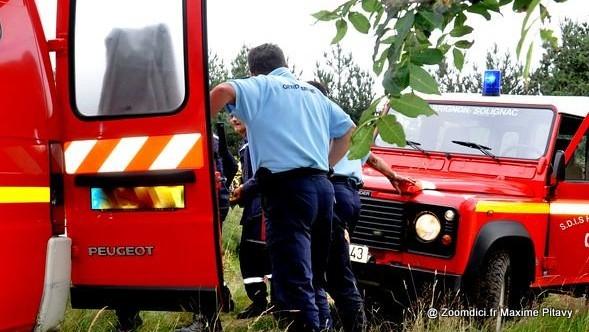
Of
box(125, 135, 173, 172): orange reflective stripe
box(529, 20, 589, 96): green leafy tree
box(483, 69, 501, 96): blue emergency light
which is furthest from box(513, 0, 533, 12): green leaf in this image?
box(529, 20, 589, 96): green leafy tree

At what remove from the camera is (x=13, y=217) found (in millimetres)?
2912

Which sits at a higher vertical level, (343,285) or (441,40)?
(441,40)

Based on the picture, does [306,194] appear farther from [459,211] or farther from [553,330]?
[553,330]

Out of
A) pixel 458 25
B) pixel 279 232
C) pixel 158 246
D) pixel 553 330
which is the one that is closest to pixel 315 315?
pixel 279 232

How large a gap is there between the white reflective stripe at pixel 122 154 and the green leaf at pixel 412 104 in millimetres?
1902

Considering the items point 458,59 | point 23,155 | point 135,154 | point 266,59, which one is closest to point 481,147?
point 266,59

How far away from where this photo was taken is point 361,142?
1570 mm

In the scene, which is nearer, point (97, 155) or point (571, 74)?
point (97, 155)

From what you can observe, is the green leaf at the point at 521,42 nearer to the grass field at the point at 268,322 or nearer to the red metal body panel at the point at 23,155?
the red metal body panel at the point at 23,155

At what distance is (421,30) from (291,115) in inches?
92.7

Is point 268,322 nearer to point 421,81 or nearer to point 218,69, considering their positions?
point 421,81

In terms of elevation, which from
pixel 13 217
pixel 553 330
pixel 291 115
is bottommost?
pixel 553 330

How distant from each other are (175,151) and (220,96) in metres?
0.52

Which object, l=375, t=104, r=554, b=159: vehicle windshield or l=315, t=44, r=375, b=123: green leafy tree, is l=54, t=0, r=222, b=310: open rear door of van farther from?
l=315, t=44, r=375, b=123: green leafy tree
